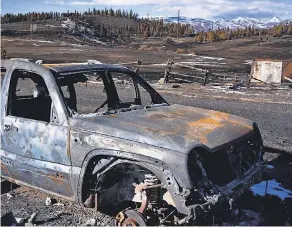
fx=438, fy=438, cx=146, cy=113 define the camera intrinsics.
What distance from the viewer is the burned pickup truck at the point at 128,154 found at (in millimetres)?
3900

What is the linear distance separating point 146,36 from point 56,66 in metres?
81.5

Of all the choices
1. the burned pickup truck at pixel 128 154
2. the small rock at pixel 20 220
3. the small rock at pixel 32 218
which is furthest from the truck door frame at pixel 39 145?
the small rock at pixel 20 220

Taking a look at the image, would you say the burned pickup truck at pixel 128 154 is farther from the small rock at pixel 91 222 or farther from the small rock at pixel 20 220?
the small rock at pixel 20 220

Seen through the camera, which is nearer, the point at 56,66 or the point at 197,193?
the point at 197,193

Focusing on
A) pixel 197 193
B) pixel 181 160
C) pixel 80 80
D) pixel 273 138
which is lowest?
pixel 273 138

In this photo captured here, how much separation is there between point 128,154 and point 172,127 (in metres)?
0.56

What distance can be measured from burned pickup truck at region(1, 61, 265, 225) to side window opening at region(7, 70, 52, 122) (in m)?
0.02

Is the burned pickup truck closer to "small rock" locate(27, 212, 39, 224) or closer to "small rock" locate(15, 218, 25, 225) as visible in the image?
"small rock" locate(27, 212, 39, 224)

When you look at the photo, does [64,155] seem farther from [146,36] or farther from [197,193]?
[146,36]

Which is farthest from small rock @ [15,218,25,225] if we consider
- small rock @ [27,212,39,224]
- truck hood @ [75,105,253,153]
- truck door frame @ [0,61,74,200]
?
truck hood @ [75,105,253,153]

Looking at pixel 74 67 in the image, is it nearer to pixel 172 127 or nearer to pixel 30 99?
pixel 30 99

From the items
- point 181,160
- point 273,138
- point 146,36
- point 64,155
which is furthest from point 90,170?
point 146,36

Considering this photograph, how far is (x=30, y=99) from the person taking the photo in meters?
5.57

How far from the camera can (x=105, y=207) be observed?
15.7 ft
